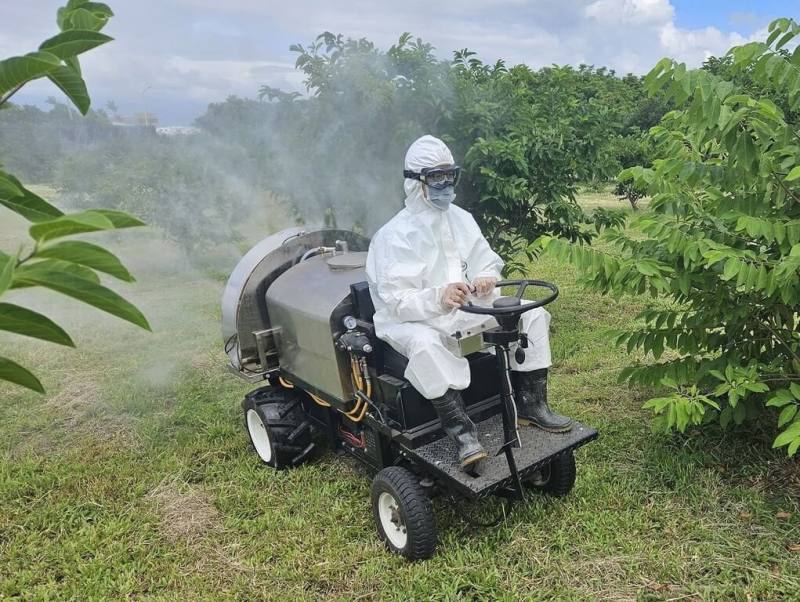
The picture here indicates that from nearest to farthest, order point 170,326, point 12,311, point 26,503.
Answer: point 12,311 → point 26,503 → point 170,326

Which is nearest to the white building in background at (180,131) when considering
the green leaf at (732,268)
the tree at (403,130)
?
the tree at (403,130)

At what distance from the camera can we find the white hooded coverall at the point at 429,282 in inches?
127

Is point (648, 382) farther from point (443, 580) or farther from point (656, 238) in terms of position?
point (443, 580)

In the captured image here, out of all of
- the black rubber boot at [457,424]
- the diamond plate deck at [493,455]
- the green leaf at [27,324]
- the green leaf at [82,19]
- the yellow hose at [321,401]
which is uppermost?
the green leaf at [82,19]

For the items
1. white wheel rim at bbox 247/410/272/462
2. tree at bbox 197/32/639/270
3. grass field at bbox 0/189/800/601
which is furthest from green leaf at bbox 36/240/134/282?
tree at bbox 197/32/639/270

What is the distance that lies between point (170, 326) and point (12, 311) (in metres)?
7.44

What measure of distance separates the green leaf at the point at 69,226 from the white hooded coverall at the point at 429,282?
2.66 meters

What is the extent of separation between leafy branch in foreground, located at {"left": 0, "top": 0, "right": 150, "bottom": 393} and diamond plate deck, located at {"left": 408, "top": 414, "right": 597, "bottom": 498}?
2.63 metres

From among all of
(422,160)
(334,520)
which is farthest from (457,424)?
(422,160)

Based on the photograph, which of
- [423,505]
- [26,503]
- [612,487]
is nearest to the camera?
[423,505]

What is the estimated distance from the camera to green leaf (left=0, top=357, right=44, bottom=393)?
71 cm

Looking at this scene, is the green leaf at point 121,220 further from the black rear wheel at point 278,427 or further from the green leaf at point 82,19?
the black rear wheel at point 278,427

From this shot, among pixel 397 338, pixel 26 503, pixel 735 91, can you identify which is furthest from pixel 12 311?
pixel 26 503

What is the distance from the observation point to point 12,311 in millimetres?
648
